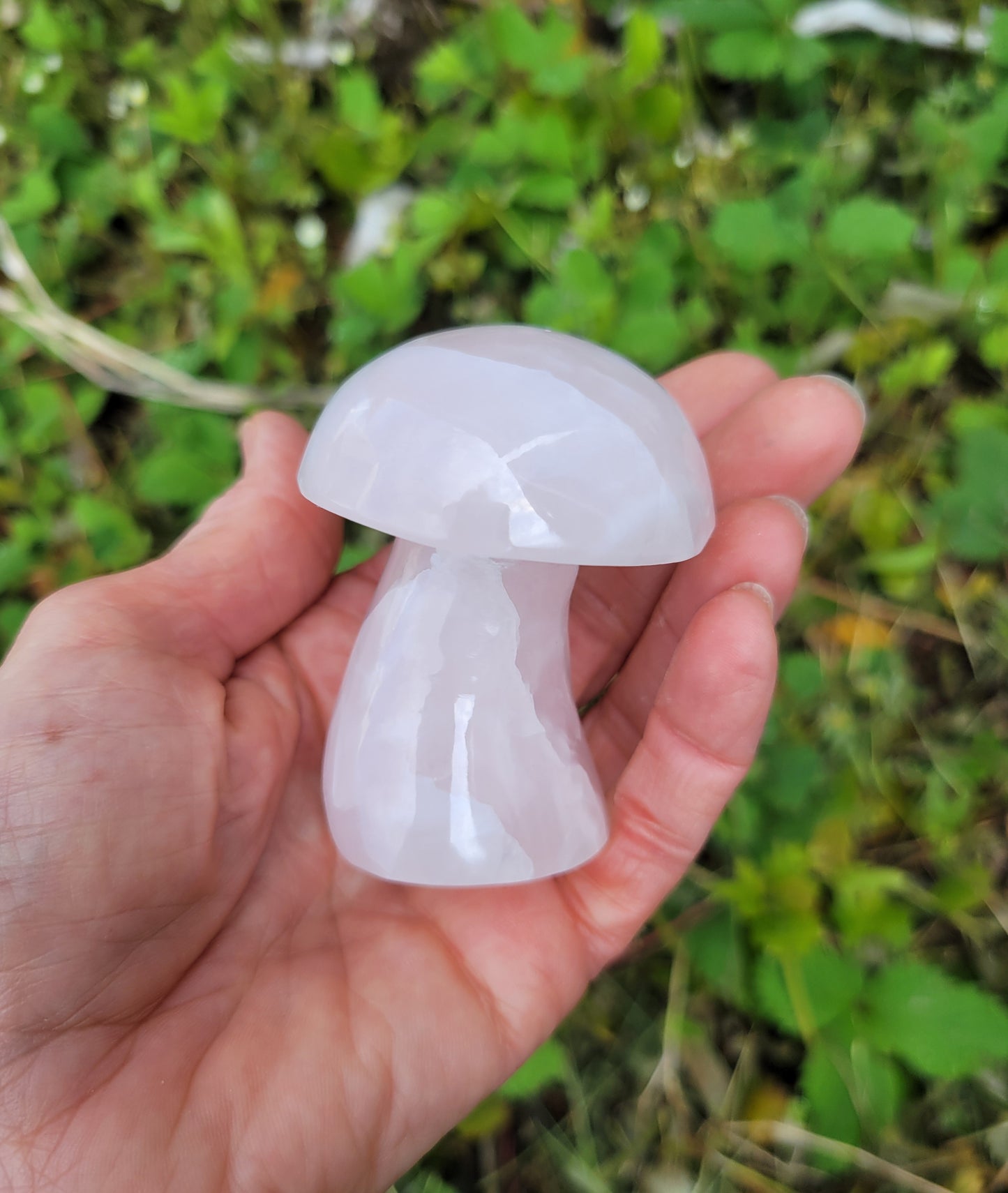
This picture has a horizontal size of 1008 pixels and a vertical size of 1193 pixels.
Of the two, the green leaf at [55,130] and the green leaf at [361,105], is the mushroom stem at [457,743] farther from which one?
the green leaf at [55,130]

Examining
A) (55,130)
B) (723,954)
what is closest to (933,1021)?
(723,954)

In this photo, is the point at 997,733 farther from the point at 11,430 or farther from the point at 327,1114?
the point at 11,430

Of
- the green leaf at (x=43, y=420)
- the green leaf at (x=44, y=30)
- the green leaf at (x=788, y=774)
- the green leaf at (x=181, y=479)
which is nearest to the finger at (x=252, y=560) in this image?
the green leaf at (x=181, y=479)

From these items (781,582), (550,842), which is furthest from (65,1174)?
(781,582)

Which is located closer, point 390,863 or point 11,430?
point 390,863

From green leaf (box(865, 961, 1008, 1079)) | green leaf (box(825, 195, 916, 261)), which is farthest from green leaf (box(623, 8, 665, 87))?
green leaf (box(865, 961, 1008, 1079))

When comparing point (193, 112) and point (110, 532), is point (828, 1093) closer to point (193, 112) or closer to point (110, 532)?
point (110, 532)
